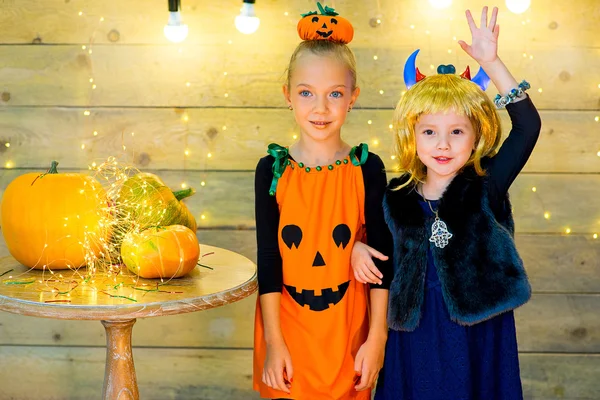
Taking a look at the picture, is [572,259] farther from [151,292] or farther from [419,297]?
[151,292]

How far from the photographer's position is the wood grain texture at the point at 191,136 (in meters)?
1.99

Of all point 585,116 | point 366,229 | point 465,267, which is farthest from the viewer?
point 585,116

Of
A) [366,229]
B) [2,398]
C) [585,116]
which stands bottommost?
[2,398]

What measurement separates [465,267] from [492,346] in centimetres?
17

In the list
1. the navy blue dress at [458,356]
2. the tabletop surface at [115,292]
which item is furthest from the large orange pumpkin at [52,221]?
the navy blue dress at [458,356]

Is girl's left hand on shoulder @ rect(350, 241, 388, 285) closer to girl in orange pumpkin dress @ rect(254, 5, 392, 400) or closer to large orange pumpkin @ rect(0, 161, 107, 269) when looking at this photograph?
girl in orange pumpkin dress @ rect(254, 5, 392, 400)

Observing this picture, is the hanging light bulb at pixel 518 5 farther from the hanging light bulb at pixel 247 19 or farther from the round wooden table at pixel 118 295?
the round wooden table at pixel 118 295

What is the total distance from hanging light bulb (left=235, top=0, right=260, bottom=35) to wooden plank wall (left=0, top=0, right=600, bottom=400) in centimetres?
10

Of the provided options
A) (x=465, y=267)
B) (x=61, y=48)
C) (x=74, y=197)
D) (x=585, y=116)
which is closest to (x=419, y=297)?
(x=465, y=267)

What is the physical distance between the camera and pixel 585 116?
1.99 meters

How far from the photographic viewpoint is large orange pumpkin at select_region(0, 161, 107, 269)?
149 centimetres

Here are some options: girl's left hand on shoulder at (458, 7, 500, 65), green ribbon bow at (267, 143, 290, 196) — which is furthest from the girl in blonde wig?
green ribbon bow at (267, 143, 290, 196)

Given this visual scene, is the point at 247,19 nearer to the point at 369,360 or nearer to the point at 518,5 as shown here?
the point at 518,5

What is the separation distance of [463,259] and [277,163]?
44cm
